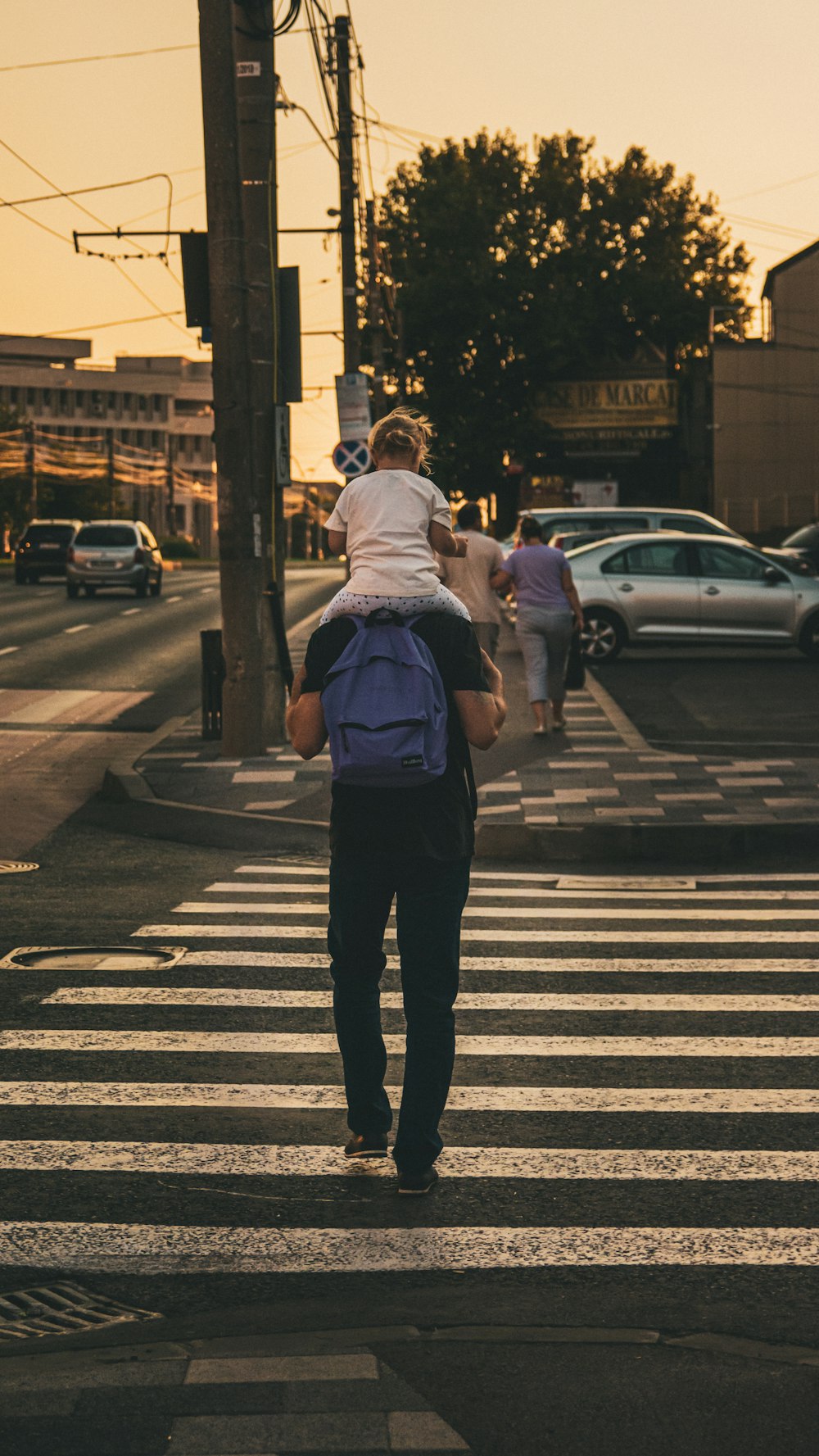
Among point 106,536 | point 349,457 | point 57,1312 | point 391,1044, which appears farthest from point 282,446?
point 106,536

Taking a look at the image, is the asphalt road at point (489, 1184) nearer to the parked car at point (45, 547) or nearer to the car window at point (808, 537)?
the car window at point (808, 537)

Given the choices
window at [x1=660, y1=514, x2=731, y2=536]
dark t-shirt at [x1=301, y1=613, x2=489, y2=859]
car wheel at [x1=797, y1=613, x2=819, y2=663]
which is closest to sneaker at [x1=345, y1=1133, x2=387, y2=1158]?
dark t-shirt at [x1=301, y1=613, x2=489, y2=859]

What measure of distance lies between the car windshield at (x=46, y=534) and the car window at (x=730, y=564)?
2547 cm

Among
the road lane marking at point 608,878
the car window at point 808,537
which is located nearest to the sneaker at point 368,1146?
the road lane marking at point 608,878

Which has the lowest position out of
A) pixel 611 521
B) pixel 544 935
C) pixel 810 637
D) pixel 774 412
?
pixel 544 935

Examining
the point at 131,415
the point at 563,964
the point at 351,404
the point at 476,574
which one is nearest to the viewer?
the point at 563,964

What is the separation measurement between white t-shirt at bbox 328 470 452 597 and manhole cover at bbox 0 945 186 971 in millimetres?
3282

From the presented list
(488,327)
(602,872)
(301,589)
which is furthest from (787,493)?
(602,872)

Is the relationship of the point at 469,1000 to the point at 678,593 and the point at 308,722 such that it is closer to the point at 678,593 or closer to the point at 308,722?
the point at 308,722

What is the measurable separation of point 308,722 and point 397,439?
0.82 m

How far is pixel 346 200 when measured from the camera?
34312 mm

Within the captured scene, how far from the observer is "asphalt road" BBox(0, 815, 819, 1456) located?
3717mm

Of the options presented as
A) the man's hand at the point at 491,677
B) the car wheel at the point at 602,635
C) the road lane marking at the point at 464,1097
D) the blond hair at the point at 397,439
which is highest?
the blond hair at the point at 397,439

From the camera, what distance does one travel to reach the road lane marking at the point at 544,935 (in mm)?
8656
